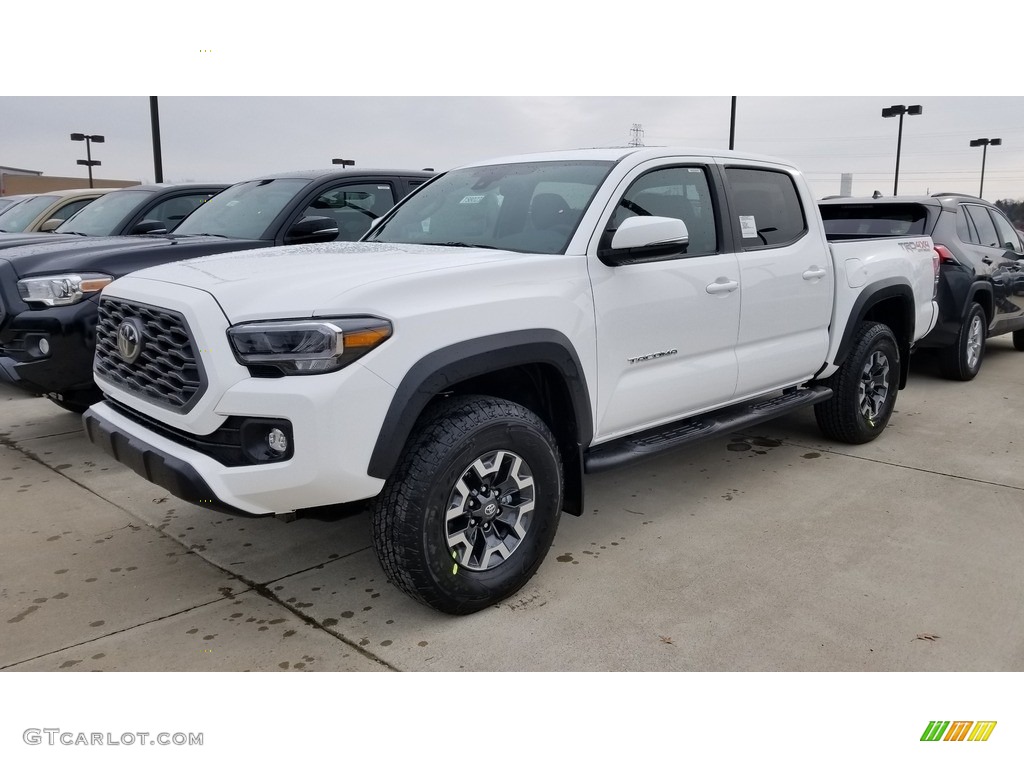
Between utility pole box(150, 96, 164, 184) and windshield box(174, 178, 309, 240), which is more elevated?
utility pole box(150, 96, 164, 184)

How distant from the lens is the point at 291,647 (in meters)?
3.03

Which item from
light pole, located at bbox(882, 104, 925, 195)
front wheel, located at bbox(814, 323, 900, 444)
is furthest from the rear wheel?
Answer: light pole, located at bbox(882, 104, 925, 195)

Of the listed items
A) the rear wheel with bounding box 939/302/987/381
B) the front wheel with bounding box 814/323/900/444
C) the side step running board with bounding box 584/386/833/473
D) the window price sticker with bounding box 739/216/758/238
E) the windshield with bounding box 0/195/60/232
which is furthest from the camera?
the windshield with bounding box 0/195/60/232

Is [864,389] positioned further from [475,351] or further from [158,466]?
[158,466]

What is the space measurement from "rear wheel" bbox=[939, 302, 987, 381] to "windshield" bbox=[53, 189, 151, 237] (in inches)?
311

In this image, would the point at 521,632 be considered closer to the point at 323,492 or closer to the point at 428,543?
the point at 428,543

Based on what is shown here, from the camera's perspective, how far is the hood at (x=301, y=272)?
2832 mm

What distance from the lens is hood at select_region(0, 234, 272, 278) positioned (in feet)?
16.7

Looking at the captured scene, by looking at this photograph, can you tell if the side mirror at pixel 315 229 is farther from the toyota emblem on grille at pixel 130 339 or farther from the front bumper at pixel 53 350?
the toyota emblem on grille at pixel 130 339

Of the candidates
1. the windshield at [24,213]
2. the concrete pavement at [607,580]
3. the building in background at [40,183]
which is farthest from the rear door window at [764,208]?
the building in background at [40,183]

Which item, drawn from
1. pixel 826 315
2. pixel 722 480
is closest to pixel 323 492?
pixel 722 480

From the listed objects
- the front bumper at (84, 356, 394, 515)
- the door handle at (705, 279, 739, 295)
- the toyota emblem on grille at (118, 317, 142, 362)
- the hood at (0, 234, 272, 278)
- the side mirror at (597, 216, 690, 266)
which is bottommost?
the front bumper at (84, 356, 394, 515)
